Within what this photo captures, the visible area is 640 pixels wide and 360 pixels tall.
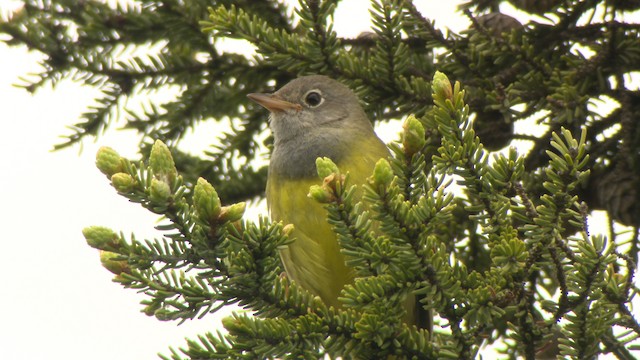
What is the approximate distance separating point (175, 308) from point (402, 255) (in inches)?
25.2

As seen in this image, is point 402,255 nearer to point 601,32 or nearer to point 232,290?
point 232,290

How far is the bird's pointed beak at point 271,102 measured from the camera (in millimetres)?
4184

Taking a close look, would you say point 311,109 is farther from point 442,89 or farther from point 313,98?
point 442,89

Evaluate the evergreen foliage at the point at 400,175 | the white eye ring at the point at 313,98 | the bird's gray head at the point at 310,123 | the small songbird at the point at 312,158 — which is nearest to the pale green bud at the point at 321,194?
the evergreen foliage at the point at 400,175

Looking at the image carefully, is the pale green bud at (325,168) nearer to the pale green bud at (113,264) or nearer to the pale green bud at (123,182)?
the pale green bud at (123,182)

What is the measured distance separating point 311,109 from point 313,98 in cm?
9

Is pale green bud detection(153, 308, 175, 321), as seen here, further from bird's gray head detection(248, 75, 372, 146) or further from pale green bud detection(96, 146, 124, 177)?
bird's gray head detection(248, 75, 372, 146)

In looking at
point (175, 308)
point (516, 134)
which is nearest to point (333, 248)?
point (516, 134)

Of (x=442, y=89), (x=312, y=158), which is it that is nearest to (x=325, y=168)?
(x=442, y=89)

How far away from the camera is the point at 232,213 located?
2.06 meters

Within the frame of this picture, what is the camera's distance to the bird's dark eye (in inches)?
194

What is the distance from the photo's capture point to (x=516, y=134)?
152 inches

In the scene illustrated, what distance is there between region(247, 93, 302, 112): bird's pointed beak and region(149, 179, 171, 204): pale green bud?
2.14 m

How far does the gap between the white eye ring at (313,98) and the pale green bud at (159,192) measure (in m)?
2.95
